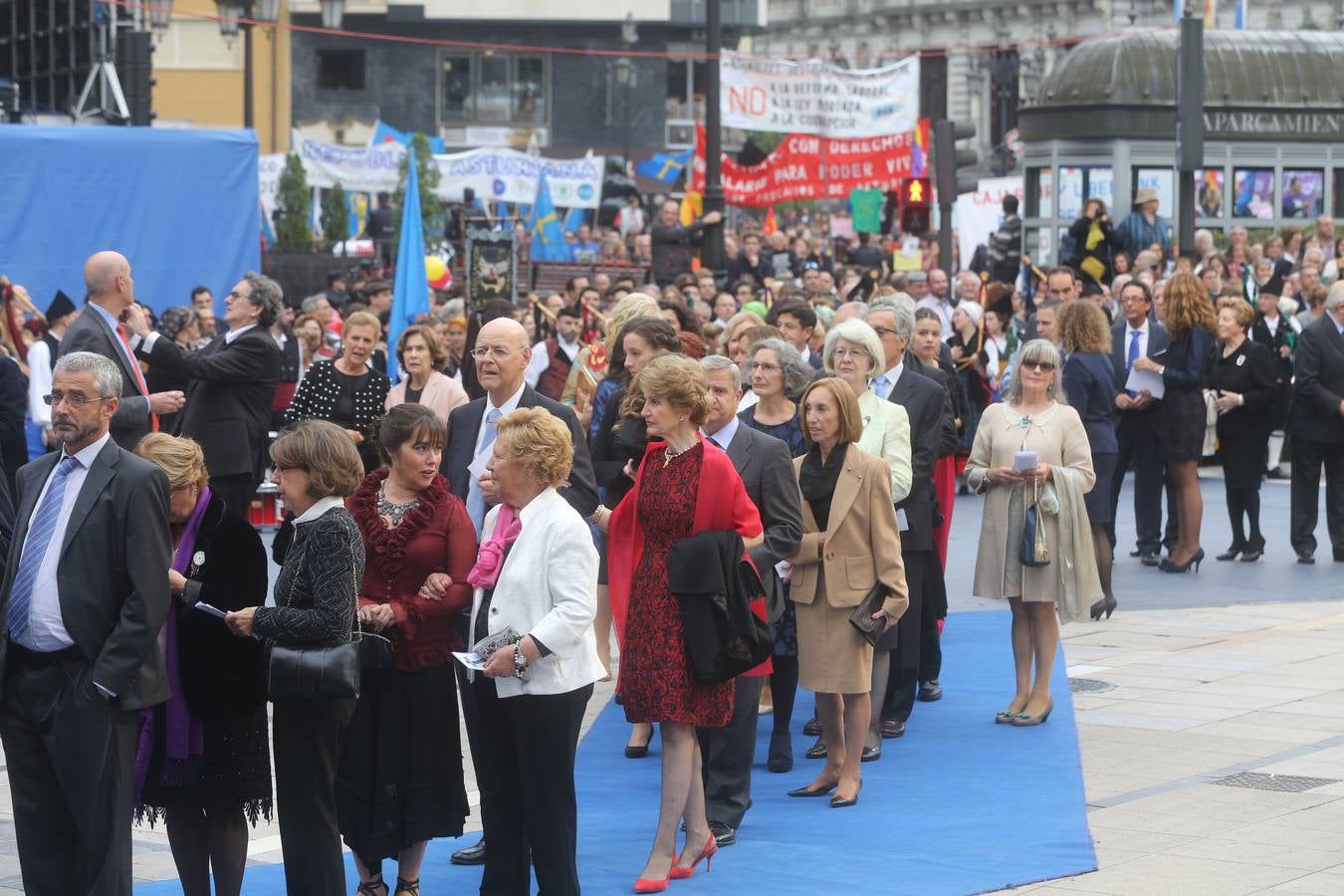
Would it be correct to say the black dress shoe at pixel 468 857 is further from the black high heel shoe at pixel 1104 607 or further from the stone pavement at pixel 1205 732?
the black high heel shoe at pixel 1104 607

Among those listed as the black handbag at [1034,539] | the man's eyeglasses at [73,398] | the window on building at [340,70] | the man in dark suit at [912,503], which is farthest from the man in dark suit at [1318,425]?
the window on building at [340,70]

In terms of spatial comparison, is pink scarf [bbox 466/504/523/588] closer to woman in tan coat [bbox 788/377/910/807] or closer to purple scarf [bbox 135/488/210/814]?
purple scarf [bbox 135/488/210/814]

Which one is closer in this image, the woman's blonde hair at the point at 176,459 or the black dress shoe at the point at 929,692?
the woman's blonde hair at the point at 176,459

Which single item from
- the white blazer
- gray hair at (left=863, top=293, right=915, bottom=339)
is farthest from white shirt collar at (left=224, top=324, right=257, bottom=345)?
the white blazer

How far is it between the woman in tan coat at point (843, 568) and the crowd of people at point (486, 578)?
13 millimetres

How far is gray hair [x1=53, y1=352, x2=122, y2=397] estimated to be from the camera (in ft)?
21.1

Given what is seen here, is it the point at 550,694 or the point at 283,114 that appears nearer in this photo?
the point at 550,694

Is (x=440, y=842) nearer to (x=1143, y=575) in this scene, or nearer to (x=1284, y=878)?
(x=1284, y=878)

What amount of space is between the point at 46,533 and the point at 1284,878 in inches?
171

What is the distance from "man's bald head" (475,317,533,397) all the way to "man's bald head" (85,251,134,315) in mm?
2361

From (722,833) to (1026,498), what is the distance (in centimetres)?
292

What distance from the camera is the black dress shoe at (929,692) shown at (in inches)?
427

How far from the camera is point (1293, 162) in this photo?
95.3 feet

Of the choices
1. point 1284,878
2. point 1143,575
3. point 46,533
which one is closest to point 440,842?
point 46,533
